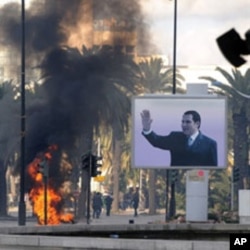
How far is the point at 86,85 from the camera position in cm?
7038

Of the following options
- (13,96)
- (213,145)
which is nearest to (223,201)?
(13,96)

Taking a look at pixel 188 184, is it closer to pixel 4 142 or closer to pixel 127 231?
pixel 4 142

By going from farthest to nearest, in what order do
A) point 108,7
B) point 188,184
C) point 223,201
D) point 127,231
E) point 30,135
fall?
point 223,201 < point 108,7 < point 30,135 < point 188,184 < point 127,231

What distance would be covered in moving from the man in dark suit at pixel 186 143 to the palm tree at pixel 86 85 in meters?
9.07

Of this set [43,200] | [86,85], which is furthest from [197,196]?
[86,85]

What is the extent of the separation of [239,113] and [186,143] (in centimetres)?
2428

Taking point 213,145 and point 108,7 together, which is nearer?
point 213,145

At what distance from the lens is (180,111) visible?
199 feet

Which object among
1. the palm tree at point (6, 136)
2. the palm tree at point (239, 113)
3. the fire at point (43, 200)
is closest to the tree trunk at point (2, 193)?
the palm tree at point (6, 136)

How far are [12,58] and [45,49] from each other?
4049 mm

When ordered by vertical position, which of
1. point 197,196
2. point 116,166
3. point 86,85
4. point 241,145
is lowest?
point 197,196


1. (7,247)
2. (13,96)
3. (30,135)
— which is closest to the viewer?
(7,247)

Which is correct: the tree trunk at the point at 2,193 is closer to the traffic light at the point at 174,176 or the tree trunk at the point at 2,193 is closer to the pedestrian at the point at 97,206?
the pedestrian at the point at 97,206

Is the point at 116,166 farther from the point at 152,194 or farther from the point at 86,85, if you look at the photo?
the point at 86,85
